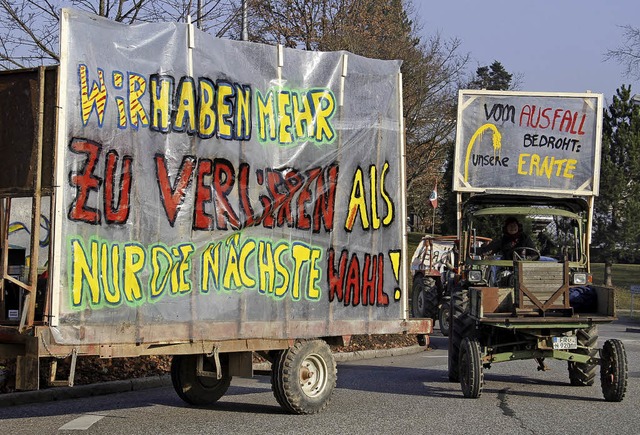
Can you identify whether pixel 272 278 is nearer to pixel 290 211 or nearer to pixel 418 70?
pixel 290 211

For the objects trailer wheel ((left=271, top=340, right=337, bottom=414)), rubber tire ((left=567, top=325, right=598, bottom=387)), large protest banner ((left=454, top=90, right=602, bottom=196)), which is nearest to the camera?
trailer wheel ((left=271, top=340, right=337, bottom=414))

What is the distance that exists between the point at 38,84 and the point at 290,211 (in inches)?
121

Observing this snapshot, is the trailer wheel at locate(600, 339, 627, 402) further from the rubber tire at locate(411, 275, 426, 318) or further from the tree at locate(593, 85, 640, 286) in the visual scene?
the tree at locate(593, 85, 640, 286)

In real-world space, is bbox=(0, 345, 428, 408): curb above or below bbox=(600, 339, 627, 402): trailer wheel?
below

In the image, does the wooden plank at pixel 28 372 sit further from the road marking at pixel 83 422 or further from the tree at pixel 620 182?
the tree at pixel 620 182

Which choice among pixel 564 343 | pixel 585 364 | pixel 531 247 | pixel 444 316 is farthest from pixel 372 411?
pixel 444 316

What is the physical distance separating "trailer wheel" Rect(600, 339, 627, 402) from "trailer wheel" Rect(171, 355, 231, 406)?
467 cm

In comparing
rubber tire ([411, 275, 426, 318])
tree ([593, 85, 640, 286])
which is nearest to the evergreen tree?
tree ([593, 85, 640, 286])

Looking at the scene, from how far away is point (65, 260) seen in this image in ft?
27.8

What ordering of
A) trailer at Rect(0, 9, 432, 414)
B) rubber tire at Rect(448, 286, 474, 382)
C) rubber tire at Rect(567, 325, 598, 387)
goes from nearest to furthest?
trailer at Rect(0, 9, 432, 414) → rubber tire at Rect(567, 325, 598, 387) → rubber tire at Rect(448, 286, 474, 382)

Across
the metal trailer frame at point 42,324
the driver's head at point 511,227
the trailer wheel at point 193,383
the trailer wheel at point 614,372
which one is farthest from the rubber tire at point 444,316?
the metal trailer frame at point 42,324

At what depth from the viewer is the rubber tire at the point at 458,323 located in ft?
42.1

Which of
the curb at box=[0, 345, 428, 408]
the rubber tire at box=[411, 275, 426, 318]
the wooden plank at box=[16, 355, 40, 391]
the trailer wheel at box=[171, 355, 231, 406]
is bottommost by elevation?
the curb at box=[0, 345, 428, 408]

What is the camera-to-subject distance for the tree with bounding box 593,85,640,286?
154 feet
